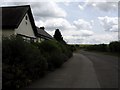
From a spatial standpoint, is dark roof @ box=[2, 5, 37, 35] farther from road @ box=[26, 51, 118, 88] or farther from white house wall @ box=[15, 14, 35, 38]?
road @ box=[26, 51, 118, 88]

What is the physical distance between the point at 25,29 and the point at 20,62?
585 inches

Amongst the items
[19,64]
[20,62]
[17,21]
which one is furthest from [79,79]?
[17,21]

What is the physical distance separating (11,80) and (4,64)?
1.22m

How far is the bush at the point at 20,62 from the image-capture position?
31.4ft

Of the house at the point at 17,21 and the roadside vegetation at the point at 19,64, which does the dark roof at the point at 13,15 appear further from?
the roadside vegetation at the point at 19,64

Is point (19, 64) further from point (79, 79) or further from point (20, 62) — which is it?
point (79, 79)

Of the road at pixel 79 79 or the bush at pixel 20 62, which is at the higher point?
the bush at pixel 20 62

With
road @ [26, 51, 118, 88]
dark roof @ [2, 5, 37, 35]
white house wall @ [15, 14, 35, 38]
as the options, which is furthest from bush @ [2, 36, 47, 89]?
white house wall @ [15, 14, 35, 38]

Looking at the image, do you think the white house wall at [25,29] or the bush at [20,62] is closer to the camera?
A: the bush at [20,62]

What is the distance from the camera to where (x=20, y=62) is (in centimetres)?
1113

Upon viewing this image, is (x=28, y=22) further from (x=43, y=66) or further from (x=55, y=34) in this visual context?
(x=55, y=34)

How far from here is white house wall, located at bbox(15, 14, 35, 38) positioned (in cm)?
2377

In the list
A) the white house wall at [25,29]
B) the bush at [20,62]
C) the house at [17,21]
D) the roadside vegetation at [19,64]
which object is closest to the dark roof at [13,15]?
the house at [17,21]

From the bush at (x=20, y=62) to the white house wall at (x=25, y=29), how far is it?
11.3m
